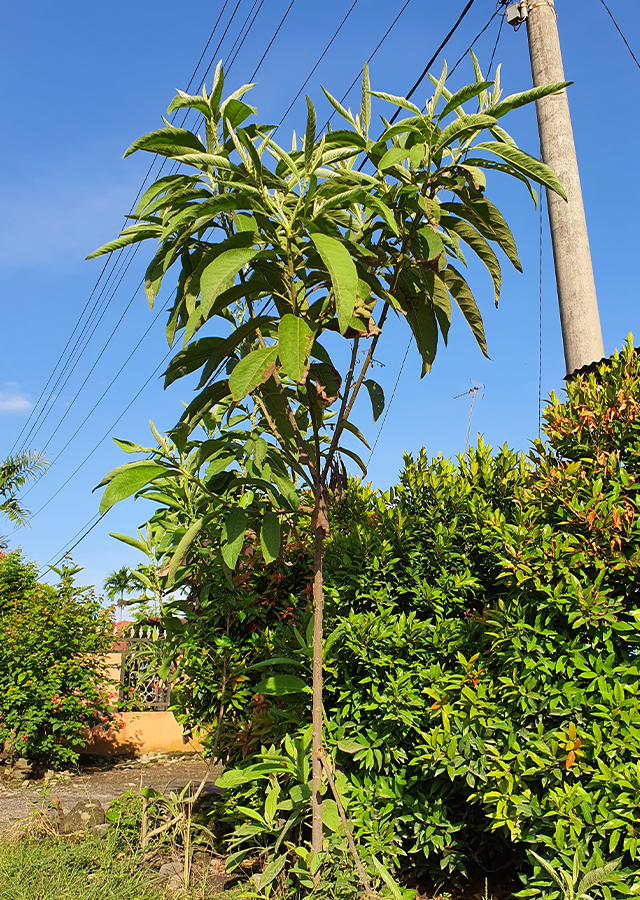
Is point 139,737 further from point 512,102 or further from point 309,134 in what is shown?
point 512,102

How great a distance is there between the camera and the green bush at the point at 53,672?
25.8 feet

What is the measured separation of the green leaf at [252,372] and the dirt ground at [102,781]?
14.2ft

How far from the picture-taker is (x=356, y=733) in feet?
10.5

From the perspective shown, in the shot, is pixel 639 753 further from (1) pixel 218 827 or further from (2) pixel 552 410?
(1) pixel 218 827

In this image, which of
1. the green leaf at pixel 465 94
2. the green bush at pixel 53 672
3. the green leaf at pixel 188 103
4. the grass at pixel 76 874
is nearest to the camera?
the green leaf at pixel 465 94

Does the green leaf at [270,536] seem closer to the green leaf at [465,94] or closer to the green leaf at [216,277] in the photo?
the green leaf at [216,277]

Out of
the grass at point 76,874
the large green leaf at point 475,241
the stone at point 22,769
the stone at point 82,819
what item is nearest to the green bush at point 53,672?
the stone at point 22,769

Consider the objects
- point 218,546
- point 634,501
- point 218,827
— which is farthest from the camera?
point 218,827

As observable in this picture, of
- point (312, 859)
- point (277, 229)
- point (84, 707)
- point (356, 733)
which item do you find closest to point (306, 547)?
point (356, 733)

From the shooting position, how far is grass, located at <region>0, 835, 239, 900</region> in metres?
3.15

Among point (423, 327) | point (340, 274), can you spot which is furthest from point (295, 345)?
point (423, 327)

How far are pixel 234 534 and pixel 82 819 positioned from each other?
9.32 feet

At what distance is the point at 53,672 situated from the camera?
26.2 ft

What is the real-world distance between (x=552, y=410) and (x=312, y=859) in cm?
213
